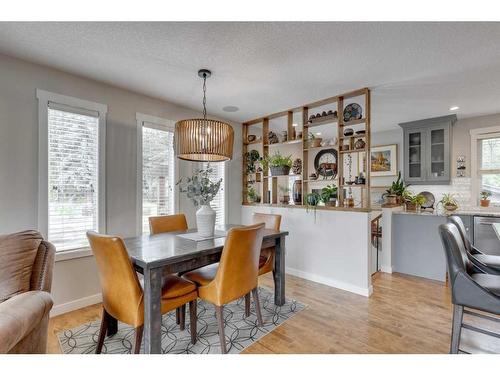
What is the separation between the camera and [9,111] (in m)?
2.31

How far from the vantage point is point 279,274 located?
8.99ft

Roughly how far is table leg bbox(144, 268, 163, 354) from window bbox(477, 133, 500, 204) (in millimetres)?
5119

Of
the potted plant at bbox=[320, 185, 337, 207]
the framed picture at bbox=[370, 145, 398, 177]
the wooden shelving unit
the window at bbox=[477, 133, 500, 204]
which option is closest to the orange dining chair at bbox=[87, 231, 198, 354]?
the potted plant at bbox=[320, 185, 337, 207]

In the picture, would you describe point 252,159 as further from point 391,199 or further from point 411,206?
point 411,206

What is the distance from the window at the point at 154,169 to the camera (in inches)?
126

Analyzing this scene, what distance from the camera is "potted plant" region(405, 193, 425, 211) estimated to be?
3.86 m

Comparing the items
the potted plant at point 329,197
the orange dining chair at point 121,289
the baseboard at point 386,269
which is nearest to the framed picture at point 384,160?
the baseboard at point 386,269

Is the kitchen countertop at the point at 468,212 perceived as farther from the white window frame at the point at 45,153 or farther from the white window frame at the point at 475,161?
the white window frame at the point at 45,153

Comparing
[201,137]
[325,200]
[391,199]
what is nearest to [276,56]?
[201,137]

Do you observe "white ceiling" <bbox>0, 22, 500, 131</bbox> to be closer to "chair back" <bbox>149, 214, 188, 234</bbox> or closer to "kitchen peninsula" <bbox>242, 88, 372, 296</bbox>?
"kitchen peninsula" <bbox>242, 88, 372, 296</bbox>

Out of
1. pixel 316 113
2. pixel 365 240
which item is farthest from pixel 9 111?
pixel 365 240

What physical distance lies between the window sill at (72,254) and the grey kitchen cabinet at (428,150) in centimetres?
512

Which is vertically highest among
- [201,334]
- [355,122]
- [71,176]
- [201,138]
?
[355,122]

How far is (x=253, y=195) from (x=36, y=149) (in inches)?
115
